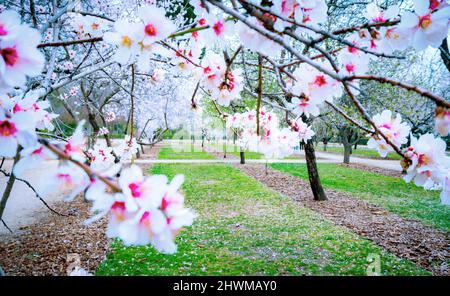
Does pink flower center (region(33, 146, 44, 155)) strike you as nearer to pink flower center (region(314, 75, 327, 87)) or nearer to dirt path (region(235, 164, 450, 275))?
pink flower center (region(314, 75, 327, 87))

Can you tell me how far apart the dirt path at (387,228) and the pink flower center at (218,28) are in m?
4.46

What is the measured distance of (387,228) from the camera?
19.0ft

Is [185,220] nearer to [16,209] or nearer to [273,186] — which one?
[16,209]

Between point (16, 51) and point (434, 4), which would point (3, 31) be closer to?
point (16, 51)

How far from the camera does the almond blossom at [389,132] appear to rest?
1169 mm

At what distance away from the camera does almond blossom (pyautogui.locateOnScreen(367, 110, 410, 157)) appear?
1169 mm

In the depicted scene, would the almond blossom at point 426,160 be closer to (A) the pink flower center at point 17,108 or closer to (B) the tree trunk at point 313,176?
(A) the pink flower center at point 17,108

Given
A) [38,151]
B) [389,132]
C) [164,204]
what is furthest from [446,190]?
[38,151]

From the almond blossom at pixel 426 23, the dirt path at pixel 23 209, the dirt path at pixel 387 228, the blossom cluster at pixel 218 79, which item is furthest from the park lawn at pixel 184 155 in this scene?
the almond blossom at pixel 426 23

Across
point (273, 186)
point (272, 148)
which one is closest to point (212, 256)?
point (272, 148)

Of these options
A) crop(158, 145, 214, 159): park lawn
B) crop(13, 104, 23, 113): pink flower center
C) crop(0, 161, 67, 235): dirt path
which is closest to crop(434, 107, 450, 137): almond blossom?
crop(13, 104, 23, 113): pink flower center

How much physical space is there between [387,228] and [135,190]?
6.15 metres

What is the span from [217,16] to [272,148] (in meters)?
0.83

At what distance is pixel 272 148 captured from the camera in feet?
5.70
